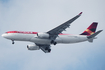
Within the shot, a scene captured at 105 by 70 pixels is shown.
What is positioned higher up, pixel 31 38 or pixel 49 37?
pixel 49 37

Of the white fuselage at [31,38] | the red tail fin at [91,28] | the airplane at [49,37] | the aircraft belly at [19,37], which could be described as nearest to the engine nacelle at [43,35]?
the airplane at [49,37]

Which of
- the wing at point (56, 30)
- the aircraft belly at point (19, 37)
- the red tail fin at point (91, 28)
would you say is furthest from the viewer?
the red tail fin at point (91, 28)

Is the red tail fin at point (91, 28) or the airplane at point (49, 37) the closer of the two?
the airplane at point (49, 37)

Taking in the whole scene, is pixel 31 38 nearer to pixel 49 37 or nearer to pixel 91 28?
pixel 49 37

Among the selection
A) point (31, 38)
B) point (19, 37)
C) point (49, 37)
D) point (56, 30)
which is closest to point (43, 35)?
point (49, 37)

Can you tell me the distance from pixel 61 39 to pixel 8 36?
1466cm

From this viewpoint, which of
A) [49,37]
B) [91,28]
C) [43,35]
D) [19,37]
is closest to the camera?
[19,37]

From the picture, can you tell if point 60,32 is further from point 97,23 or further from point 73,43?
point 97,23

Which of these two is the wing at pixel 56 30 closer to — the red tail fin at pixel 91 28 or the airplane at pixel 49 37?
the airplane at pixel 49 37

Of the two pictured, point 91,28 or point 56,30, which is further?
point 91,28

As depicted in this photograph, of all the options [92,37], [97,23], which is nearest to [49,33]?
[92,37]

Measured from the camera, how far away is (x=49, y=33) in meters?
57.4

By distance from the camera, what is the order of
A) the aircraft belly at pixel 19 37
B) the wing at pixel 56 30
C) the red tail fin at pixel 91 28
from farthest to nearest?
1. the red tail fin at pixel 91 28
2. the aircraft belly at pixel 19 37
3. the wing at pixel 56 30

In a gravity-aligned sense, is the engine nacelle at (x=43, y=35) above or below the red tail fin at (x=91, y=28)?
below
